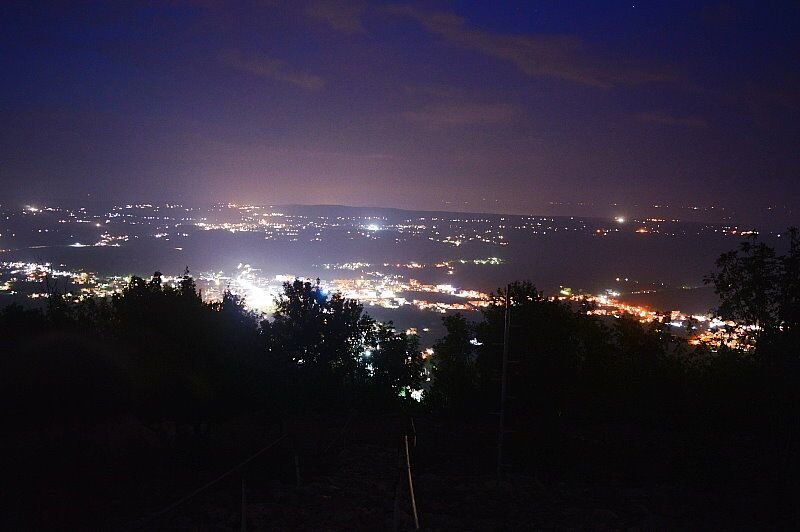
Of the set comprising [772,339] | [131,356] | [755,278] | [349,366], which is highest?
[755,278]

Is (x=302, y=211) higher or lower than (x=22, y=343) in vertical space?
higher

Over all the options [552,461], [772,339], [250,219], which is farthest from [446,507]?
[250,219]

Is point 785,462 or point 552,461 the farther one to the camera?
point 552,461

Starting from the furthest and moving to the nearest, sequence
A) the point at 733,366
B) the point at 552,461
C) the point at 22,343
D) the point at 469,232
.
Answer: the point at 469,232 < the point at 552,461 < the point at 22,343 < the point at 733,366

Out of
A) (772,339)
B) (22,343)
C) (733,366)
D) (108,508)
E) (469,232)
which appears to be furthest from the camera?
(469,232)

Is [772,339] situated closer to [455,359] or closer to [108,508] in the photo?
[108,508]

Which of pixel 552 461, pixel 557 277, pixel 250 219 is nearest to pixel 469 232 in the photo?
pixel 557 277

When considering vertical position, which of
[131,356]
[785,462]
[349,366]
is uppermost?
[131,356]

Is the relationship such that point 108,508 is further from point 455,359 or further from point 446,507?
point 455,359

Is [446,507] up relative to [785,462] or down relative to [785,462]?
down
